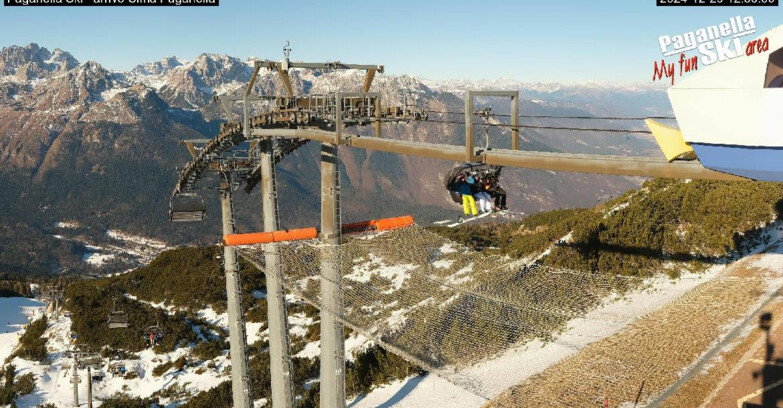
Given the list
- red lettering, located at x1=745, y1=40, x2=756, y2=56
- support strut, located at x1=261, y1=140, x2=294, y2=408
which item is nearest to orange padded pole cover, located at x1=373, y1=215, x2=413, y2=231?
support strut, located at x1=261, y1=140, x2=294, y2=408

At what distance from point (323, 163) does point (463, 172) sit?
7.68m

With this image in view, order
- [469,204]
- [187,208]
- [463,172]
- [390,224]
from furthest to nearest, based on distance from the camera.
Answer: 1. [187,208]
2. [390,224]
3. [469,204]
4. [463,172]

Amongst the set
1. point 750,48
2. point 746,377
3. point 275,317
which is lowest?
point 746,377

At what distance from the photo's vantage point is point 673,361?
43.8ft

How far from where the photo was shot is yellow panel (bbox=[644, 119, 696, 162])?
6.71 metres

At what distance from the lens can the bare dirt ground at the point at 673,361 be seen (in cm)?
1234

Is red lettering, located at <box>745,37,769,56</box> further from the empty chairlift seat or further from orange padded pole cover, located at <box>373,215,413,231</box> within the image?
the empty chairlift seat

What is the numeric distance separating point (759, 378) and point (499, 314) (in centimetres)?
770

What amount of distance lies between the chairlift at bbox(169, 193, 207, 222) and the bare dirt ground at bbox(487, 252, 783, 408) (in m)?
16.2

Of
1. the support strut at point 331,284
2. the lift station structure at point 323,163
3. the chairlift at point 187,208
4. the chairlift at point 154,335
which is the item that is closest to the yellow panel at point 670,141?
Result: the lift station structure at point 323,163

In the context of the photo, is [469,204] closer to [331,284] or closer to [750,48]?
[750,48]

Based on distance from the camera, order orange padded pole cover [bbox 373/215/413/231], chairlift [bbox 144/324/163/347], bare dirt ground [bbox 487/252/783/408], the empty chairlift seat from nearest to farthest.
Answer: bare dirt ground [bbox 487/252/783/408] < orange padded pole cover [bbox 373/215/413/231] < the empty chairlift seat < chairlift [bbox 144/324/163/347]

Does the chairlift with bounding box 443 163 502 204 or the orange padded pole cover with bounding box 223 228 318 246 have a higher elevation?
the chairlift with bounding box 443 163 502 204

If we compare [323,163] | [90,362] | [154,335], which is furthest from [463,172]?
[154,335]
